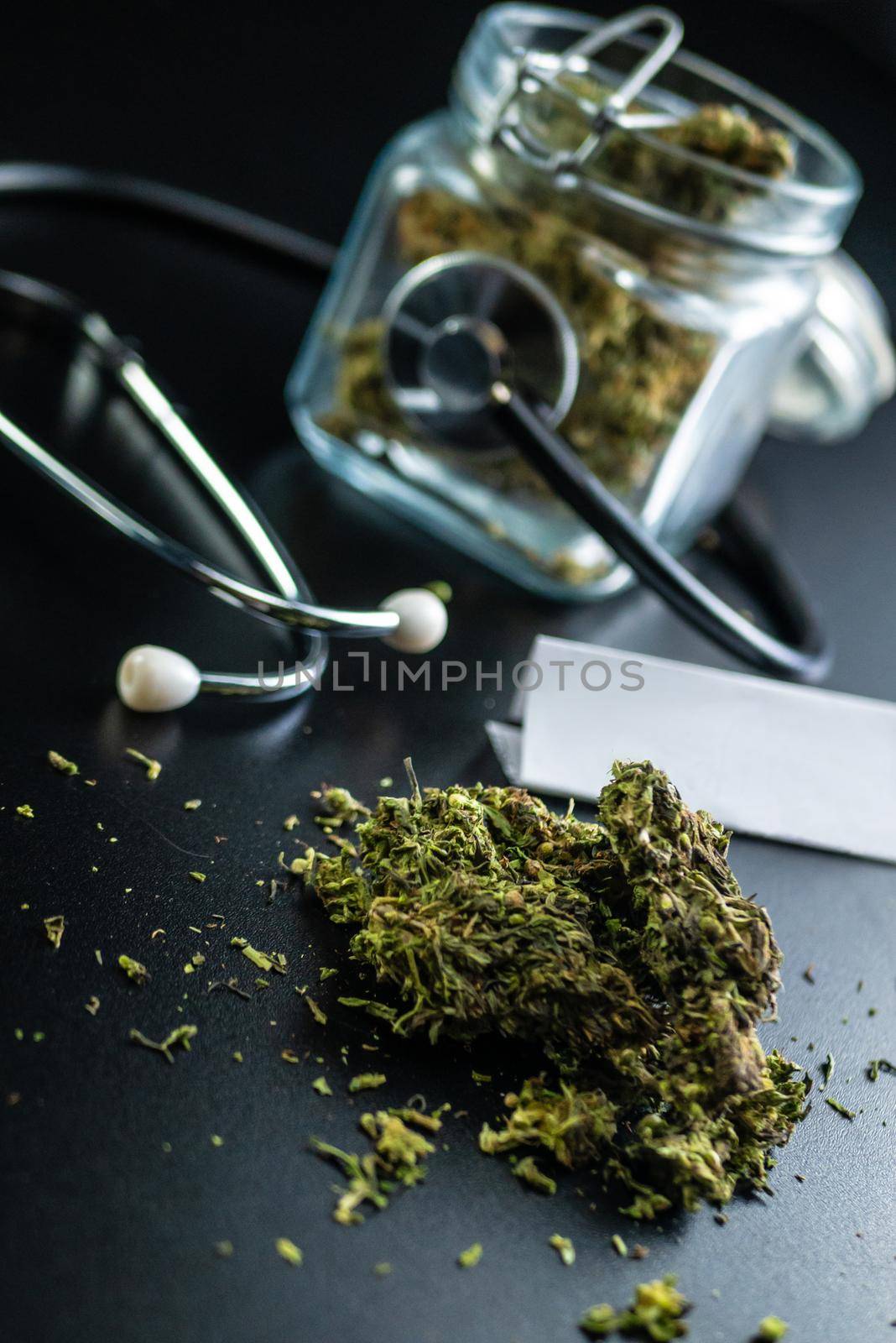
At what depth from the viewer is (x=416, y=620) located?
82 cm

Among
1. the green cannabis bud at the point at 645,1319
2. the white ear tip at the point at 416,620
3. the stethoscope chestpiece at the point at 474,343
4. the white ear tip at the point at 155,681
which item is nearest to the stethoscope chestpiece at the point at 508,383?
the stethoscope chestpiece at the point at 474,343

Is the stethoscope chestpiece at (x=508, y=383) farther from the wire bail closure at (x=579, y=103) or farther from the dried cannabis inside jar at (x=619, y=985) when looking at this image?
the dried cannabis inside jar at (x=619, y=985)

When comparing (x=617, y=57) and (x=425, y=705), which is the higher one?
(x=617, y=57)

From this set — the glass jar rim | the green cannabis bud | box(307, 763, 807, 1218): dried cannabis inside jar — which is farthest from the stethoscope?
the green cannabis bud

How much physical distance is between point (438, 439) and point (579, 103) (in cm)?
23

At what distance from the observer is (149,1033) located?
0.56 meters

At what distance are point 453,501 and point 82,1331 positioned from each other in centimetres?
63

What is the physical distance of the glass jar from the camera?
2.74 ft

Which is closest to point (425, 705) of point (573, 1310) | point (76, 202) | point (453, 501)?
point (453, 501)

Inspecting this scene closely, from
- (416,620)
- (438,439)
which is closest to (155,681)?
(416,620)

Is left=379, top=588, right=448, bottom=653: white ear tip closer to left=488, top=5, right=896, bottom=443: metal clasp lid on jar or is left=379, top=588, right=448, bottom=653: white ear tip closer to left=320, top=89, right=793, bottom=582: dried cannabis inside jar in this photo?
left=320, top=89, right=793, bottom=582: dried cannabis inside jar

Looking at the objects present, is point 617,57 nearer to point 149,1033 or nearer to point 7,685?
point 7,685

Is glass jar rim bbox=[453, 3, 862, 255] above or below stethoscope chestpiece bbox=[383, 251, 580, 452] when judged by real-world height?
above

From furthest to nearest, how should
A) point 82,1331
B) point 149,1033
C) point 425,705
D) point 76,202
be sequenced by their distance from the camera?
1. point 76,202
2. point 425,705
3. point 149,1033
4. point 82,1331
